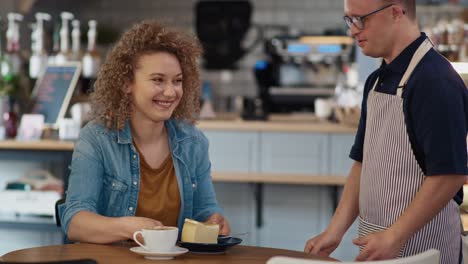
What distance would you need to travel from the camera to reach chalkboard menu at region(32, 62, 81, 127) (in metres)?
5.89

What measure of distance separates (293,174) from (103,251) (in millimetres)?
3610

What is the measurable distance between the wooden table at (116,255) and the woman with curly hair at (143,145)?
8.8 inches

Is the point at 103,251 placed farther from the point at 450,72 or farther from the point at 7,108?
the point at 7,108

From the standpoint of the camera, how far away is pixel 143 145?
295 cm

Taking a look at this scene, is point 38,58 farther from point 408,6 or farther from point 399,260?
point 399,260

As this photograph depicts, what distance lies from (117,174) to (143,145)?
5.6 inches

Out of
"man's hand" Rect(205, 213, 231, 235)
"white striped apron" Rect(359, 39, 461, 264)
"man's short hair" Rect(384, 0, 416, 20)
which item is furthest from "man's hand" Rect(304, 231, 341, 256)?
"man's short hair" Rect(384, 0, 416, 20)

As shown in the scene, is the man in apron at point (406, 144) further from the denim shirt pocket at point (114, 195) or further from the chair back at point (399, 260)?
the denim shirt pocket at point (114, 195)

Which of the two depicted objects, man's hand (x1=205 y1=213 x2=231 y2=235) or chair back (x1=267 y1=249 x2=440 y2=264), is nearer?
chair back (x1=267 y1=249 x2=440 y2=264)

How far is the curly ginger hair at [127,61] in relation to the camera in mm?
2941

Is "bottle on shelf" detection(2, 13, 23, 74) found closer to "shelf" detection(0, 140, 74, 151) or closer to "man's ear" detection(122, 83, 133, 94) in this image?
"shelf" detection(0, 140, 74, 151)

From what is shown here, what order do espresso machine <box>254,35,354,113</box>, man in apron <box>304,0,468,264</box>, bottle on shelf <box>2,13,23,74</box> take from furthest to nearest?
1. espresso machine <box>254,35,354,113</box>
2. bottle on shelf <box>2,13,23,74</box>
3. man in apron <box>304,0,468,264</box>

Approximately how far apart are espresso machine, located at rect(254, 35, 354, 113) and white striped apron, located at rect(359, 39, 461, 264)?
667cm

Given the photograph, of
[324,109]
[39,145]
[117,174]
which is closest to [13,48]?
[39,145]
